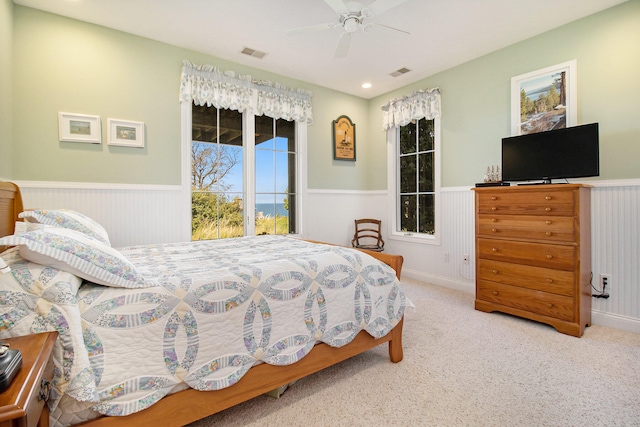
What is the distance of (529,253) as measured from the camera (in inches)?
107

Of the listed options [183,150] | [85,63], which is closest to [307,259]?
[183,150]

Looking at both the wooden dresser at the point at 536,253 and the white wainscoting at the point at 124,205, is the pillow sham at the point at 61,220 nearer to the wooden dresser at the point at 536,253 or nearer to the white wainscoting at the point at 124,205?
the white wainscoting at the point at 124,205

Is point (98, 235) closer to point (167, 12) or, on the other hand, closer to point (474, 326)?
point (167, 12)

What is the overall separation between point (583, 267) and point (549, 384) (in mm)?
1199

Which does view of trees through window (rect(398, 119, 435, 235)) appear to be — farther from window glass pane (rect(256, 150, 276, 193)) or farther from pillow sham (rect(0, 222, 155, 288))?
pillow sham (rect(0, 222, 155, 288))

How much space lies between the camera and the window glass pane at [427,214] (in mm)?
4199

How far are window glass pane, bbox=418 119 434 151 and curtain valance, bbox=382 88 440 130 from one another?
5.9 inches

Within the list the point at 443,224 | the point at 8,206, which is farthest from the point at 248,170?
the point at 443,224

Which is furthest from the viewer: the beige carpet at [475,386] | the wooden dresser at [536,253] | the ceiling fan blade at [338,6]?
the wooden dresser at [536,253]

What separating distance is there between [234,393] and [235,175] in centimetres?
277

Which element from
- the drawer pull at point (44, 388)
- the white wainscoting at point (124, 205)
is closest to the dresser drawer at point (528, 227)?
the white wainscoting at point (124, 205)

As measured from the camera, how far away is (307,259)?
185 centimetres

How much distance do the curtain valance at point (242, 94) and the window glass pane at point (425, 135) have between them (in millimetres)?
1546

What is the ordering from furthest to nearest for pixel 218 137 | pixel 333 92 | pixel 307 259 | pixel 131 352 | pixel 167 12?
pixel 333 92
pixel 218 137
pixel 167 12
pixel 307 259
pixel 131 352
